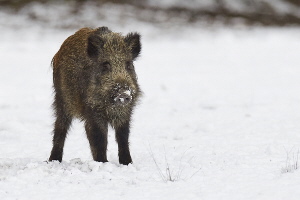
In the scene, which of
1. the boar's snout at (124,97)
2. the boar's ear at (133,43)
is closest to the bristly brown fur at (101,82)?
the boar's ear at (133,43)

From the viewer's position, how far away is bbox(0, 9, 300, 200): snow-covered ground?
213 inches

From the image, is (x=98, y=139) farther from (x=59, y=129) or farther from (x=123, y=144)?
(x=59, y=129)

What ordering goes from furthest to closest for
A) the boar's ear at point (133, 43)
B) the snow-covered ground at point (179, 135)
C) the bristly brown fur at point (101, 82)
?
the boar's ear at point (133, 43), the bristly brown fur at point (101, 82), the snow-covered ground at point (179, 135)

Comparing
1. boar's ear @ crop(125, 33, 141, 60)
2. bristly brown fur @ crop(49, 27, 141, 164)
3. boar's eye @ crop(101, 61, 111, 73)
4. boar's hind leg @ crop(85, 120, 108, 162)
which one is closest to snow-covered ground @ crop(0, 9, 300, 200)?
boar's hind leg @ crop(85, 120, 108, 162)

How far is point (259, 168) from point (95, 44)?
9.01ft

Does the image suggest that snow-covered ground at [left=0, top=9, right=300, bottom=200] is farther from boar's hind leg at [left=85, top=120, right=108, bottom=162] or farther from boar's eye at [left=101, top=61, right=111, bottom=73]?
boar's eye at [left=101, top=61, right=111, bottom=73]

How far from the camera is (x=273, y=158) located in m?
6.80

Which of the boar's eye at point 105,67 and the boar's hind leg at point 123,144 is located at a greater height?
the boar's eye at point 105,67

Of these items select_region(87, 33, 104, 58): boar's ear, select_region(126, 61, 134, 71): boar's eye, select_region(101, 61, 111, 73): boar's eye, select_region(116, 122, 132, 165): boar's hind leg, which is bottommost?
select_region(116, 122, 132, 165): boar's hind leg

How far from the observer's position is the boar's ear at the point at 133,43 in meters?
6.82

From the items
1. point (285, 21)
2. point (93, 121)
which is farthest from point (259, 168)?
point (285, 21)

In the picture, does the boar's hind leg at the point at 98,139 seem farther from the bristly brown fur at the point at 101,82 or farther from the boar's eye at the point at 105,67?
the boar's eye at the point at 105,67

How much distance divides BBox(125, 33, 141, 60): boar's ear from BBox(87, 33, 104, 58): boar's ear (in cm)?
41

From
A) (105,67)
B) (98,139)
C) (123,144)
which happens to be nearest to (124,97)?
(105,67)
